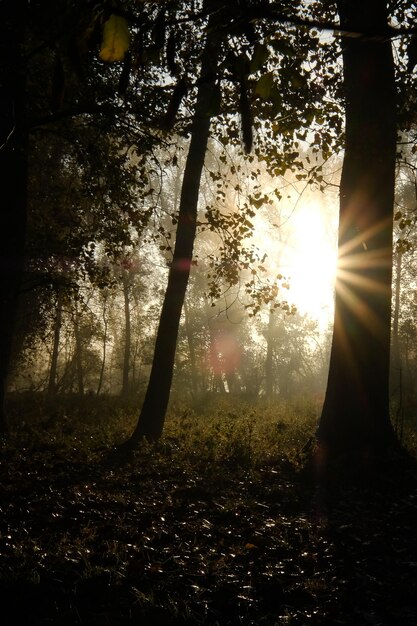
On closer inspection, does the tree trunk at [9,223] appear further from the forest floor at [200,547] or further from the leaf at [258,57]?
the leaf at [258,57]

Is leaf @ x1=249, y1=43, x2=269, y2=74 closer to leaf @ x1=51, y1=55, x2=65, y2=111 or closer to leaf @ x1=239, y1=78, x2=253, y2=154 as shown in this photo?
leaf @ x1=239, y1=78, x2=253, y2=154

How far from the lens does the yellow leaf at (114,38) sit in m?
1.69

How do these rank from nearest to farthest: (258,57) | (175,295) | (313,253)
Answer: (258,57), (175,295), (313,253)

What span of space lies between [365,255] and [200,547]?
5.38m

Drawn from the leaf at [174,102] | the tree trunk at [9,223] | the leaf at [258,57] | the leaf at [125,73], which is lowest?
the leaf at [174,102]

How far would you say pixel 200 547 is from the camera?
4918 mm

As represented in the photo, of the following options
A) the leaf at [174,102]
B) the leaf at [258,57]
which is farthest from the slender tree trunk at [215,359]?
the leaf at [258,57]

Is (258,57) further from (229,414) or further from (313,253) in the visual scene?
(313,253)

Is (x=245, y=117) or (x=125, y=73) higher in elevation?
(x=125, y=73)

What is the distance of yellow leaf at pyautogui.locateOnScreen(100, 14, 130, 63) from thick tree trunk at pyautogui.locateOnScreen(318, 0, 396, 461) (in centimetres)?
677

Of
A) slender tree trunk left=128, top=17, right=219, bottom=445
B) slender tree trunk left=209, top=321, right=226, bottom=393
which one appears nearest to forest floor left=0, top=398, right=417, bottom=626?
slender tree trunk left=128, top=17, right=219, bottom=445

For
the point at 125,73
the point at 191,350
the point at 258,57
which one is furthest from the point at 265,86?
the point at 191,350

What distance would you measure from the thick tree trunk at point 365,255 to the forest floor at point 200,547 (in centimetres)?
106

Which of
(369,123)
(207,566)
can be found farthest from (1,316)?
(369,123)
